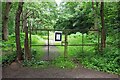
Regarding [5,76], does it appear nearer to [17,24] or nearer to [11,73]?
[11,73]

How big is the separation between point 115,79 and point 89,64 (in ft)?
6.78

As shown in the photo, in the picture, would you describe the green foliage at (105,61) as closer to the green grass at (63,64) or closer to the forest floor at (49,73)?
the forest floor at (49,73)

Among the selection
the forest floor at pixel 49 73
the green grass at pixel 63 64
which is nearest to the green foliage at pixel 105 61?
the forest floor at pixel 49 73

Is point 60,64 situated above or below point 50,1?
below

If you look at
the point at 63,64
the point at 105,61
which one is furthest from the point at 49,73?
the point at 105,61

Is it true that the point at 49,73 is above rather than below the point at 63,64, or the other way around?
below

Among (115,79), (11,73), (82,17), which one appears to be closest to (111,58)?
(115,79)

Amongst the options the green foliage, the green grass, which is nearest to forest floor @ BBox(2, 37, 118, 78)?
the green grass

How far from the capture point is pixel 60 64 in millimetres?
9445

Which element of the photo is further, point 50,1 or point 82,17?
point 82,17

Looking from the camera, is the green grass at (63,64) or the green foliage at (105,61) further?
the green grass at (63,64)

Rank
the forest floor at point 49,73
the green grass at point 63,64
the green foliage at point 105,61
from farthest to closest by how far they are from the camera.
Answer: the green grass at point 63,64 → the green foliage at point 105,61 → the forest floor at point 49,73

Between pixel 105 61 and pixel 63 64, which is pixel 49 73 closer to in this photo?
pixel 63 64

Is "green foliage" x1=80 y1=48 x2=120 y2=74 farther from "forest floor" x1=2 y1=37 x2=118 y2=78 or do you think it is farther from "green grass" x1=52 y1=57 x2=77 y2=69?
"green grass" x1=52 y1=57 x2=77 y2=69
